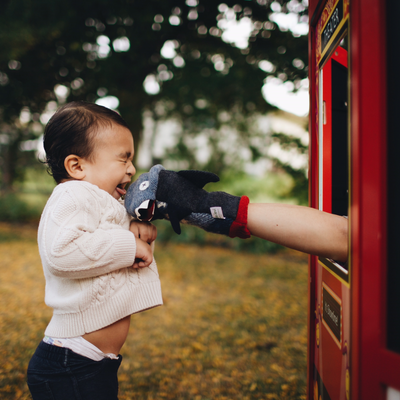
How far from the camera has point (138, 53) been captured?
449 cm

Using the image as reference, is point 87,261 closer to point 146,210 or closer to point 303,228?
point 146,210

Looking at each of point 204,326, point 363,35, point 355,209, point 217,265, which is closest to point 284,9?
point 363,35

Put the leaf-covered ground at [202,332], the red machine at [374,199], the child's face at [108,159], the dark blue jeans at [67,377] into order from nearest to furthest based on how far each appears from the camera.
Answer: the red machine at [374,199], the dark blue jeans at [67,377], the child's face at [108,159], the leaf-covered ground at [202,332]

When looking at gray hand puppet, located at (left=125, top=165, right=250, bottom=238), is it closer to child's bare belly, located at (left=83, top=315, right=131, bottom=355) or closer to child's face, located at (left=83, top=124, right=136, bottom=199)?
child's face, located at (left=83, top=124, right=136, bottom=199)

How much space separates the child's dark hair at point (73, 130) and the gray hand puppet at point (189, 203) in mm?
322

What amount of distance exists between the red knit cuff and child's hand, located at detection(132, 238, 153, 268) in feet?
1.21

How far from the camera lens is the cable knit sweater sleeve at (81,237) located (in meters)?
1.17

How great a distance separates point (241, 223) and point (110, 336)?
0.72 metres

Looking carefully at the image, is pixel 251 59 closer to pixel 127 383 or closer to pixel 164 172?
pixel 164 172

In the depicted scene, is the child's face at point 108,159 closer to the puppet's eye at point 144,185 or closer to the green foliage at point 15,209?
the puppet's eye at point 144,185

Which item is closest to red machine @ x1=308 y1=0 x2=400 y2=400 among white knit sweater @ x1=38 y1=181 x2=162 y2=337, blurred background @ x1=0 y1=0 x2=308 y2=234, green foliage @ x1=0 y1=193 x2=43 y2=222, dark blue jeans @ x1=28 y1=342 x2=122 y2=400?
white knit sweater @ x1=38 y1=181 x2=162 y2=337

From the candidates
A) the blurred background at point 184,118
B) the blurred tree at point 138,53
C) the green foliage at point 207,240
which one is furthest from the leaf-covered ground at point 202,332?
the blurred tree at point 138,53

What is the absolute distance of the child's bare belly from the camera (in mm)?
1303

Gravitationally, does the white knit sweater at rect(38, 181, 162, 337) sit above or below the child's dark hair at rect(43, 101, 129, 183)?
below
